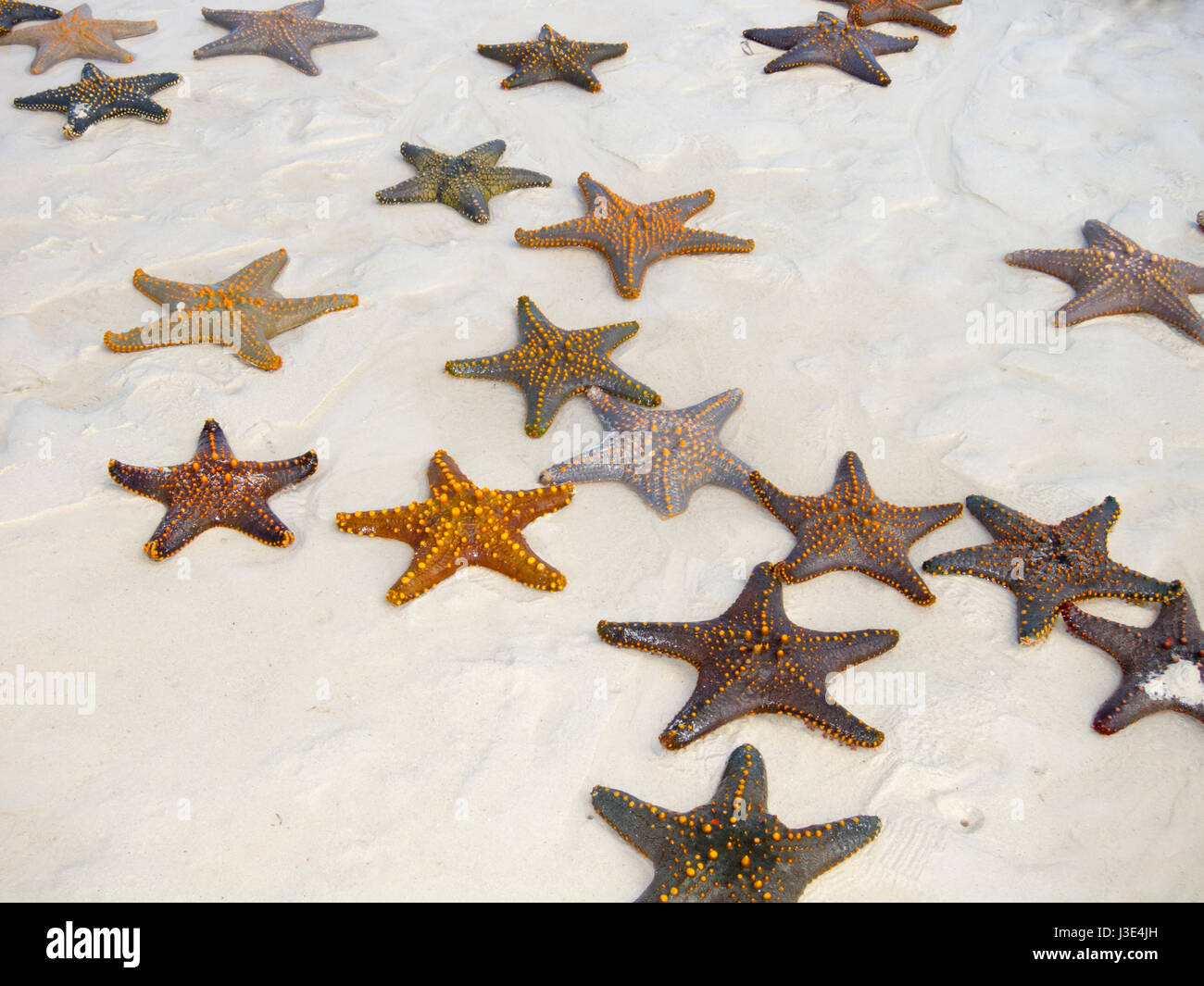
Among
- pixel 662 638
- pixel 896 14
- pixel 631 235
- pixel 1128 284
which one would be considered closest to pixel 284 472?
pixel 662 638

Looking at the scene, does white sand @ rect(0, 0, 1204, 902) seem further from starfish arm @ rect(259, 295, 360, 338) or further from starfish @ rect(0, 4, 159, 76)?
starfish @ rect(0, 4, 159, 76)

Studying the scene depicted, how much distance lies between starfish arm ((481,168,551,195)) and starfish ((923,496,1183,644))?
4457mm

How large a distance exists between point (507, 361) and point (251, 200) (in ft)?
9.55

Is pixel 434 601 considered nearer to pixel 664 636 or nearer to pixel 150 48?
pixel 664 636

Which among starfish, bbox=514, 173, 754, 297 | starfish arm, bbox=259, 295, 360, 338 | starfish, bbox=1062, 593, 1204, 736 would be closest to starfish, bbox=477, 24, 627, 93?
starfish, bbox=514, 173, 754, 297

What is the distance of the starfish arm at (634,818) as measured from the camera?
11.6 ft

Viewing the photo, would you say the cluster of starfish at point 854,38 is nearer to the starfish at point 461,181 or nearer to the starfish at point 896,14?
the starfish at point 896,14

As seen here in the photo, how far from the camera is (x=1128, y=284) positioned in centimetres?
600

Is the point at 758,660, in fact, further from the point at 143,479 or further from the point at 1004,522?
the point at 143,479

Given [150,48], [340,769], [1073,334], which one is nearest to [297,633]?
[340,769]

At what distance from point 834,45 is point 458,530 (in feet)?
21.6

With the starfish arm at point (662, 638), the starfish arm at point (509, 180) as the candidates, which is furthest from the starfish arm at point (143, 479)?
the starfish arm at point (509, 180)

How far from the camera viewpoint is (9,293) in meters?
5.79
